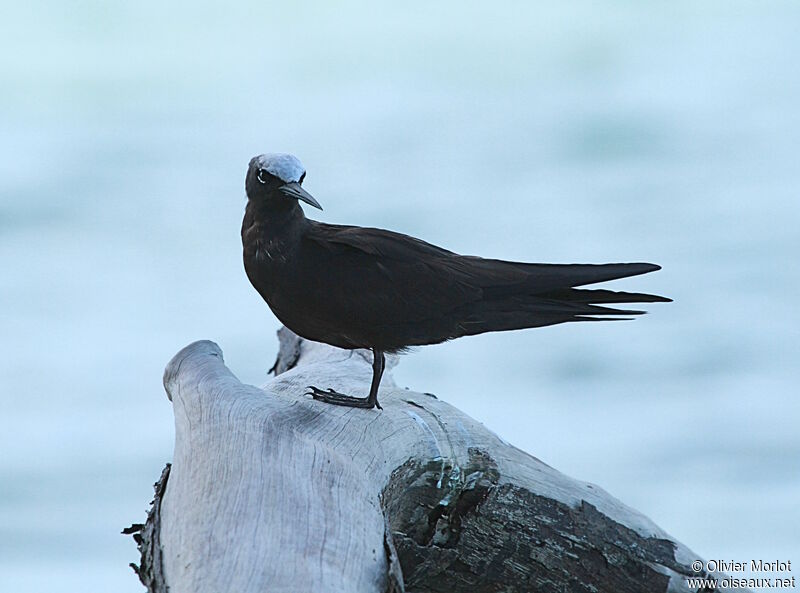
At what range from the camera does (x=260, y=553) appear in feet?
9.48

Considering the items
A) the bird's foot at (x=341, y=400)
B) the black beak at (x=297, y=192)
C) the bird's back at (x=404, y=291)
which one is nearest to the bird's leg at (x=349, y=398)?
the bird's foot at (x=341, y=400)

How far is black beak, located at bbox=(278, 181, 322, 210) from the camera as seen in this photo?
14.3 feet

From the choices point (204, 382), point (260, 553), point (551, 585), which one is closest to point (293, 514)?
point (260, 553)

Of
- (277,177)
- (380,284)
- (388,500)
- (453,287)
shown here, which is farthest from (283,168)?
(388,500)

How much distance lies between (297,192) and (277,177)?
131mm

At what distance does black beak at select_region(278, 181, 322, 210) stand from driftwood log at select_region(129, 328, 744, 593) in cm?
68

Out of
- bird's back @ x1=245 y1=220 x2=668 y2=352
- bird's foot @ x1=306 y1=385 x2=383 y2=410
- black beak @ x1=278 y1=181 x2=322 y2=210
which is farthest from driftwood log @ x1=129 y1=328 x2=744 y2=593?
black beak @ x1=278 y1=181 x2=322 y2=210

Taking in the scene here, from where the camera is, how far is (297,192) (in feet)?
14.5

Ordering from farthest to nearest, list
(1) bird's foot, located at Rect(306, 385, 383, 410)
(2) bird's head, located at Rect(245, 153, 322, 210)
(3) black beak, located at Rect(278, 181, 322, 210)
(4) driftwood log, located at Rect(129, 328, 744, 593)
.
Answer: (2) bird's head, located at Rect(245, 153, 322, 210) → (3) black beak, located at Rect(278, 181, 322, 210) → (1) bird's foot, located at Rect(306, 385, 383, 410) → (4) driftwood log, located at Rect(129, 328, 744, 593)

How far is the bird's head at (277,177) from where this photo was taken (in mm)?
4477

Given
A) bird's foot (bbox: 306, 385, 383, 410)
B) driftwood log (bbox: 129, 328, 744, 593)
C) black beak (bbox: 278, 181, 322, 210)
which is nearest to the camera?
driftwood log (bbox: 129, 328, 744, 593)

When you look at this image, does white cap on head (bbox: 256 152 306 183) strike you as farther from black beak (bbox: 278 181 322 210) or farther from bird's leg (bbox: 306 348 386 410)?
bird's leg (bbox: 306 348 386 410)

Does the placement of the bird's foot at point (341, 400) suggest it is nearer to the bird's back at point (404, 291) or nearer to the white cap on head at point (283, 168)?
the bird's back at point (404, 291)

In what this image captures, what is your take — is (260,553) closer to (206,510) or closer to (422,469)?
(206,510)
